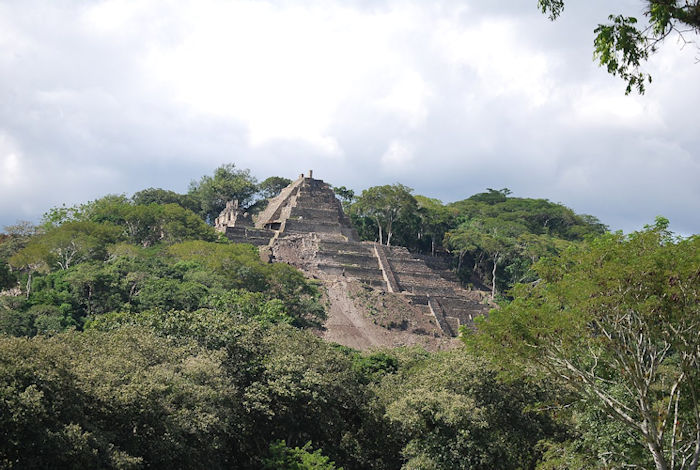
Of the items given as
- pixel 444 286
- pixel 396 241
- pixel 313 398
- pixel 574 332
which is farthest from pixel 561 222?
pixel 574 332

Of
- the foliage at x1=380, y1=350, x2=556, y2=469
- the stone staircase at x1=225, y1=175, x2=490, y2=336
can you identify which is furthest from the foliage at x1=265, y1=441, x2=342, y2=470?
the stone staircase at x1=225, y1=175, x2=490, y2=336

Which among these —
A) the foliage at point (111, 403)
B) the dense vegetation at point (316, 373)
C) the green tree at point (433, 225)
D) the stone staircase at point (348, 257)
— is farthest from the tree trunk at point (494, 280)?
the foliage at point (111, 403)

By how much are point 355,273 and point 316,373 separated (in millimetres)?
32331

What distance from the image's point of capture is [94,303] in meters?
45.0

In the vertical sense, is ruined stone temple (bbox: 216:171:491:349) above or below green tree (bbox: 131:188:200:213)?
below

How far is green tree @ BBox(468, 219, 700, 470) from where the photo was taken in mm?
17344

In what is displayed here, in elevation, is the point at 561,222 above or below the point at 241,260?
above

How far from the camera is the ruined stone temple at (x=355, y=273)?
5434 cm

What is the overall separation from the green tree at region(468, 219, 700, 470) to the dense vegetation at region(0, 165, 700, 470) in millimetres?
55

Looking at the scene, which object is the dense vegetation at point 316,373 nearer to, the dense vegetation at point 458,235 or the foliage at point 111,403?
the foliage at point 111,403

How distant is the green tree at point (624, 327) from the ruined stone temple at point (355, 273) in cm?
3044

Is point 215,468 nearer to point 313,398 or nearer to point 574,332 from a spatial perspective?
point 313,398

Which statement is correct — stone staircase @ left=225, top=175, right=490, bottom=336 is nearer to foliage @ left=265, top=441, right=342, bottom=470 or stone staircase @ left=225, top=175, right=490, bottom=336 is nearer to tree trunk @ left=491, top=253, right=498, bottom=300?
tree trunk @ left=491, top=253, right=498, bottom=300

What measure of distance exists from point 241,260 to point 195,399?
29.0 meters
